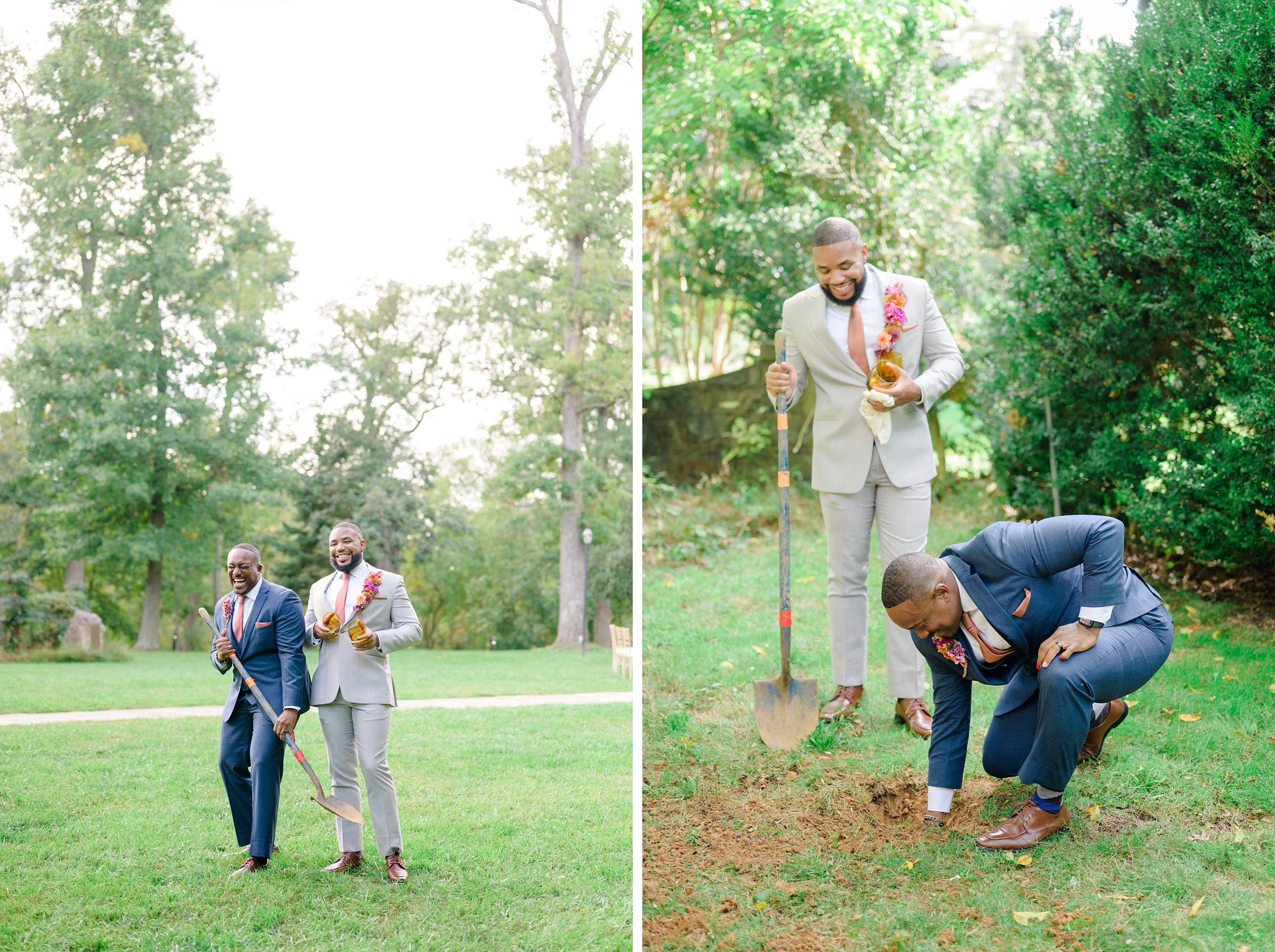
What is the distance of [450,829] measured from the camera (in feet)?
15.4

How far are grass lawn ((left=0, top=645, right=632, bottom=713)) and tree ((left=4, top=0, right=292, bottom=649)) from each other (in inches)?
53.2

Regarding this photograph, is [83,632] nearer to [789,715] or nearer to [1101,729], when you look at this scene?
[789,715]

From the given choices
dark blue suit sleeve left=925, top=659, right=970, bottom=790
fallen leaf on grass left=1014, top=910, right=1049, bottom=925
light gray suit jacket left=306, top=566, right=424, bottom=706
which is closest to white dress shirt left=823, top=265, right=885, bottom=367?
dark blue suit sleeve left=925, top=659, right=970, bottom=790

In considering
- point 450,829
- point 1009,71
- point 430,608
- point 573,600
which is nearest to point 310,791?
point 450,829

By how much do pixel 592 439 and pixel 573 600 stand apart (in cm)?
242

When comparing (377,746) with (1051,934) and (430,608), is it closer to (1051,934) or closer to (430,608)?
(1051,934)

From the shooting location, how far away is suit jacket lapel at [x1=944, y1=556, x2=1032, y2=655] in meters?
3.10

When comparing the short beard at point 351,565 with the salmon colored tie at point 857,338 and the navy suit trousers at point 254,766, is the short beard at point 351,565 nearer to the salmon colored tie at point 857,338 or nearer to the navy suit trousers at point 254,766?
the navy suit trousers at point 254,766

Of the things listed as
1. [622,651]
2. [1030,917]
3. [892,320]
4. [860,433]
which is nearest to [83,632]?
[622,651]

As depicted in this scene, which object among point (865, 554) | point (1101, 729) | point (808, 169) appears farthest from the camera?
point (808, 169)

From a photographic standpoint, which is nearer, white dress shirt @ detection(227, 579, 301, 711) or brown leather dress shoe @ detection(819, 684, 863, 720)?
white dress shirt @ detection(227, 579, 301, 711)

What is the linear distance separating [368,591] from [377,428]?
31.3ft

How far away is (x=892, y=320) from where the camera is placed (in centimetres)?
404

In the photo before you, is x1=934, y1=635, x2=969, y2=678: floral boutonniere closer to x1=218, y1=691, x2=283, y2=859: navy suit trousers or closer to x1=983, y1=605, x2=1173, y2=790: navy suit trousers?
x1=983, y1=605, x2=1173, y2=790: navy suit trousers
